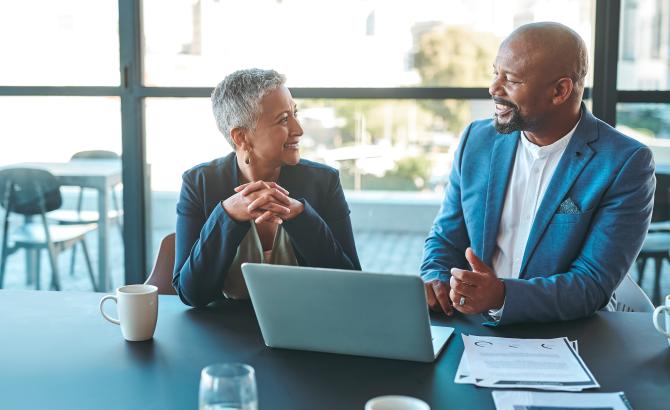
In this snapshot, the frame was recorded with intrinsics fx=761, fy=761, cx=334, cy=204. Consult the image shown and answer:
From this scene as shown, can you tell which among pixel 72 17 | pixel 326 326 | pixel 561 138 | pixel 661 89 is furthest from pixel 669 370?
pixel 72 17

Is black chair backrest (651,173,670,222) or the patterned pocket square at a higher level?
the patterned pocket square

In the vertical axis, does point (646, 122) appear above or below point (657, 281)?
above

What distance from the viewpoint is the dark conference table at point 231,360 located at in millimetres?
1260

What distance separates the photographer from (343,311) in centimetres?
141

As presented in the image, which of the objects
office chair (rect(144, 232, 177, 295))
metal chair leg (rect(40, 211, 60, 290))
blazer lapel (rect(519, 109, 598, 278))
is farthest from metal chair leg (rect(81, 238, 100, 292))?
blazer lapel (rect(519, 109, 598, 278))

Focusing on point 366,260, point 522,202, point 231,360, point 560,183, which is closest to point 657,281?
point 366,260

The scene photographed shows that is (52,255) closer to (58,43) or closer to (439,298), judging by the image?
(58,43)

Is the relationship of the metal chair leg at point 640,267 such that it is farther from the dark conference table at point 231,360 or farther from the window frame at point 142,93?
the dark conference table at point 231,360

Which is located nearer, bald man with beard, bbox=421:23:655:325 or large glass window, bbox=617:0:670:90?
bald man with beard, bbox=421:23:655:325

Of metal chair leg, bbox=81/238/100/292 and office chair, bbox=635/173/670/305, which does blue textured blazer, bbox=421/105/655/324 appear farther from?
metal chair leg, bbox=81/238/100/292

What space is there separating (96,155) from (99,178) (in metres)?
0.11

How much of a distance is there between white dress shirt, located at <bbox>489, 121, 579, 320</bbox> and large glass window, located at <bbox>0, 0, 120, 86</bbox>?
6.26ft

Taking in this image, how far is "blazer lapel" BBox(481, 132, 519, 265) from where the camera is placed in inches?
86.6

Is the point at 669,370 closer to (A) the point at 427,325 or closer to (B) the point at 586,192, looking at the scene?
(A) the point at 427,325
